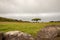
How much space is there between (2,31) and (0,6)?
26.9 inches

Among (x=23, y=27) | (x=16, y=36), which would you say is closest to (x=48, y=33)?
(x=23, y=27)

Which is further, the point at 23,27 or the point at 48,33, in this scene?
the point at 23,27

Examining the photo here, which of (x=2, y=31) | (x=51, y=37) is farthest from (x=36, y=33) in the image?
(x=2, y=31)

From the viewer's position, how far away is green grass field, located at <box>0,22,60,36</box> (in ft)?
11.1

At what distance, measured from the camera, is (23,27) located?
3459 mm

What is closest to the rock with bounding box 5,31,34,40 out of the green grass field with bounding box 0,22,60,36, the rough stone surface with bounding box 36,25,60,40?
the green grass field with bounding box 0,22,60,36

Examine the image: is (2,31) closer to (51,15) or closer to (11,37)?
(11,37)

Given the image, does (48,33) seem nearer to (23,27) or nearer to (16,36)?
(23,27)

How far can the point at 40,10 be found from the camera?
3668 mm

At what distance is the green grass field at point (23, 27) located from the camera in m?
3.40

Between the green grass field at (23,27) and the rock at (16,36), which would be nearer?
the rock at (16,36)

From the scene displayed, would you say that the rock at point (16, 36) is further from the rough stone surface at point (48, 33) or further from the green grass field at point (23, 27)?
the rough stone surface at point (48, 33)

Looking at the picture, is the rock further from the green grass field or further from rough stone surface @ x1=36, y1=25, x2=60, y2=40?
rough stone surface @ x1=36, y1=25, x2=60, y2=40

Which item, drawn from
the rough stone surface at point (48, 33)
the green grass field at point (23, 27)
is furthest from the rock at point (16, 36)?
the rough stone surface at point (48, 33)
